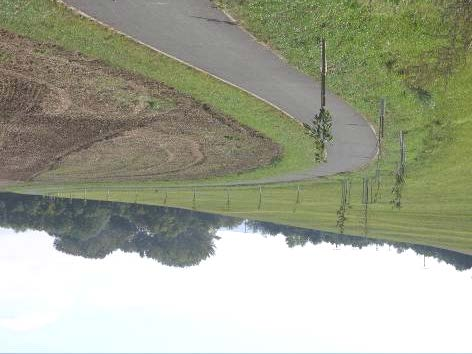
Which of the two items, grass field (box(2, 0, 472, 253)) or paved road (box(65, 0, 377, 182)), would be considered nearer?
grass field (box(2, 0, 472, 253))

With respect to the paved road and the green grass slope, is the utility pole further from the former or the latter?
the green grass slope

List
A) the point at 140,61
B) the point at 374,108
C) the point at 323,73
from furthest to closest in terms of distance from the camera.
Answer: the point at 140,61, the point at 323,73, the point at 374,108

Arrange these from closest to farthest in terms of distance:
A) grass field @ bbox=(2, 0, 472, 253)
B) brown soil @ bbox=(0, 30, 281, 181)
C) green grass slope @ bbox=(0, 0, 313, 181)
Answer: grass field @ bbox=(2, 0, 472, 253) < brown soil @ bbox=(0, 30, 281, 181) < green grass slope @ bbox=(0, 0, 313, 181)

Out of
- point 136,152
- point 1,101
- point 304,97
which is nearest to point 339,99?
point 304,97

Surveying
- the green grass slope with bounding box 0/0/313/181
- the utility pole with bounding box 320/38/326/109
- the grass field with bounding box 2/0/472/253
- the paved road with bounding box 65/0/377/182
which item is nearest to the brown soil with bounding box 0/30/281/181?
the green grass slope with bounding box 0/0/313/181

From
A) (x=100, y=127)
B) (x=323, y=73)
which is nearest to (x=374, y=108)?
(x=323, y=73)

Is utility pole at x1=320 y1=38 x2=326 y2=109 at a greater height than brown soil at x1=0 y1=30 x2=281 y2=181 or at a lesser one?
greater

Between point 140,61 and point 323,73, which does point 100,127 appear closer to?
point 140,61
